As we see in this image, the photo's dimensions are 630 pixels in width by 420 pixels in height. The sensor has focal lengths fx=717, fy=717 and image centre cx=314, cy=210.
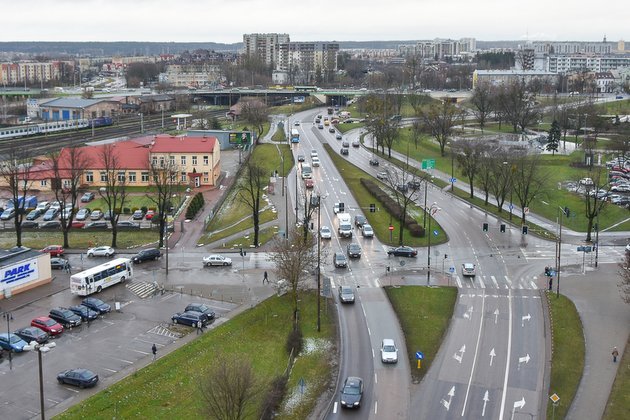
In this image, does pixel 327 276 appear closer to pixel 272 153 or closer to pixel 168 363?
pixel 168 363

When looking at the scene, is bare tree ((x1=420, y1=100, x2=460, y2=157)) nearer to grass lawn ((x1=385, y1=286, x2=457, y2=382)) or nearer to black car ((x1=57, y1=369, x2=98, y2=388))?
grass lawn ((x1=385, y1=286, x2=457, y2=382))

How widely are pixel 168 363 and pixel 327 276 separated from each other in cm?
1433

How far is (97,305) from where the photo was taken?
37.5 meters

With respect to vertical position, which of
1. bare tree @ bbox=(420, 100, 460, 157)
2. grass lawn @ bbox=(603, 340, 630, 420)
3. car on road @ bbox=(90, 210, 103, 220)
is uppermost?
bare tree @ bbox=(420, 100, 460, 157)

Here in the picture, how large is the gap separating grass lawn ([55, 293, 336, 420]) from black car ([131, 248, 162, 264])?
11.9 m

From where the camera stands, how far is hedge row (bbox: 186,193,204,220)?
58.2 m

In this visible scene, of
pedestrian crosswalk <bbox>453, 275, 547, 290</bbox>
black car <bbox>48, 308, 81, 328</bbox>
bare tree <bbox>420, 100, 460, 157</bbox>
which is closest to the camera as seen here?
black car <bbox>48, 308, 81, 328</bbox>

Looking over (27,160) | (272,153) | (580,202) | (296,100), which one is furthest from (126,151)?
(296,100)

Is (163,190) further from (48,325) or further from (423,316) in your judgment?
(423,316)

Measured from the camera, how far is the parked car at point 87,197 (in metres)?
64.3

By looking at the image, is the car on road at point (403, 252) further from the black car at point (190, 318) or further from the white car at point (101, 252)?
the white car at point (101, 252)

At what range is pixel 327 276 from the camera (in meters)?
43.3

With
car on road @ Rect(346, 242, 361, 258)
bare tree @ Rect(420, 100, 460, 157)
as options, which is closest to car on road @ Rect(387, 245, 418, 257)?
car on road @ Rect(346, 242, 361, 258)

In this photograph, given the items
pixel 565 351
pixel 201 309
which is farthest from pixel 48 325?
pixel 565 351
